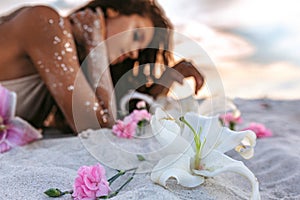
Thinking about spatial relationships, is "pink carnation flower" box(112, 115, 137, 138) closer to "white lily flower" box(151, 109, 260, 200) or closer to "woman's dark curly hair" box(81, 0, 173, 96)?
"white lily flower" box(151, 109, 260, 200)

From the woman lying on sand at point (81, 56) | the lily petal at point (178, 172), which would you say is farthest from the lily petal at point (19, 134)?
the lily petal at point (178, 172)

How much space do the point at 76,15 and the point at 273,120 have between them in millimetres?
1169

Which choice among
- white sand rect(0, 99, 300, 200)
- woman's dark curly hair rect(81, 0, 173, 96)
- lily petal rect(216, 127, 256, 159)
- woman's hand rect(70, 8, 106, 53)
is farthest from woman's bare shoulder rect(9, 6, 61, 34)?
lily petal rect(216, 127, 256, 159)

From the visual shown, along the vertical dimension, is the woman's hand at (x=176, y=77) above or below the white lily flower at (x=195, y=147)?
below

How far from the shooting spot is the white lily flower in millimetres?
780

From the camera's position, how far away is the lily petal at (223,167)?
731 millimetres

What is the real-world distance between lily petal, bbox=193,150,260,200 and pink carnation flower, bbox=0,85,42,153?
0.70 m

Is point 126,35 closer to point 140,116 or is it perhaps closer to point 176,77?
point 176,77

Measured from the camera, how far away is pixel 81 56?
1.87 m

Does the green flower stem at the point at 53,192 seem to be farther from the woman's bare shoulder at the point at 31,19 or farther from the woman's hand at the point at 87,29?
the woman's hand at the point at 87,29

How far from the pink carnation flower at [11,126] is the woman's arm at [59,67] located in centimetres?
20

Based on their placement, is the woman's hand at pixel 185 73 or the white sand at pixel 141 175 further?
the woman's hand at pixel 185 73

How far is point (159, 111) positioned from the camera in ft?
2.85

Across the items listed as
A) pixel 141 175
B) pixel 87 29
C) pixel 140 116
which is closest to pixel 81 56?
pixel 87 29
